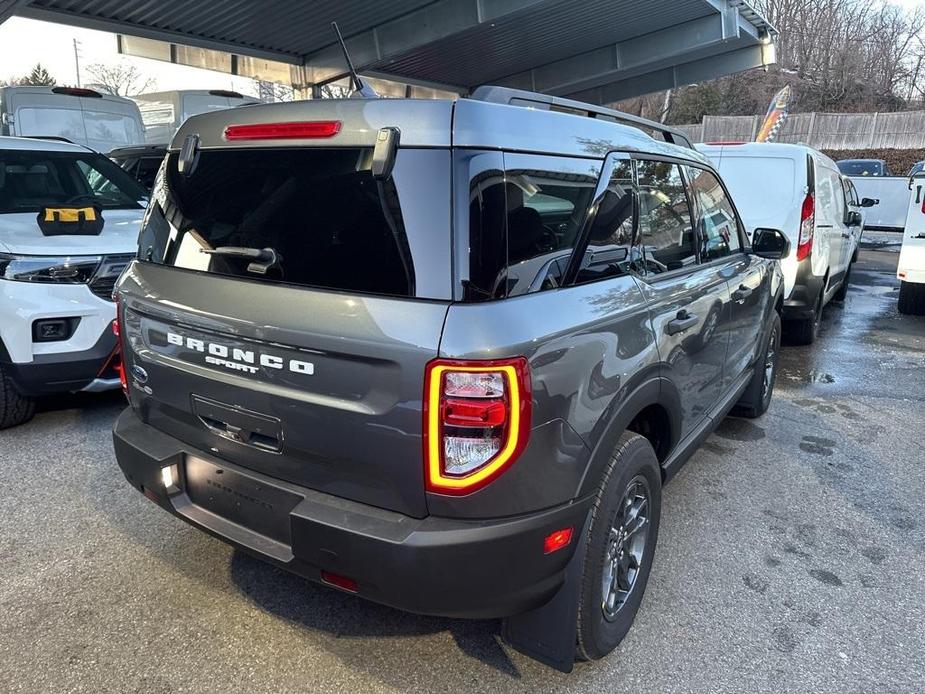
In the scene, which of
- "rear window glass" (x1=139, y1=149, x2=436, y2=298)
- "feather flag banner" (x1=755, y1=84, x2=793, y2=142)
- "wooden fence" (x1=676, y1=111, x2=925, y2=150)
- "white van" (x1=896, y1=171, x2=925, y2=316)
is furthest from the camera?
"wooden fence" (x1=676, y1=111, x2=925, y2=150)

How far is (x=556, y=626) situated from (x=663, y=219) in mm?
1745

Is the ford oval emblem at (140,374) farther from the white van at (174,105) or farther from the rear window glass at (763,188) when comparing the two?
the white van at (174,105)

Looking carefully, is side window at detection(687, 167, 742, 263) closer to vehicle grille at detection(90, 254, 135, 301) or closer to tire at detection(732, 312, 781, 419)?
tire at detection(732, 312, 781, 419)

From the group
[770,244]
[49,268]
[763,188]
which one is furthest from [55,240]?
[763,188]

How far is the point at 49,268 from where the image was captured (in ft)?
14.2

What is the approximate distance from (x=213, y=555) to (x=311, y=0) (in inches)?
406

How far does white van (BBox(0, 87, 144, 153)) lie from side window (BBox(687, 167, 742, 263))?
9.21 metres

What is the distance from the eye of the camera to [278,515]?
221cm

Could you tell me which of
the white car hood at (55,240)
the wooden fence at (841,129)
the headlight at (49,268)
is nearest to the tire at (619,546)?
the white car hood at (55,240)

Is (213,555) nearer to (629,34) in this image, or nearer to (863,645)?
(863,645)

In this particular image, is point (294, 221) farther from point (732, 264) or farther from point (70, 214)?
point (70, 214)

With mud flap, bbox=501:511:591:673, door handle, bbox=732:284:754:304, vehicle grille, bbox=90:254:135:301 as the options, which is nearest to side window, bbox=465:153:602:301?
mud flap, bbox=501:511:591:673

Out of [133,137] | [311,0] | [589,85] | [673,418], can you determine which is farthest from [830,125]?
[673,418]

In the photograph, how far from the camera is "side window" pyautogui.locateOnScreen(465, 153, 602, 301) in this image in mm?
1958
